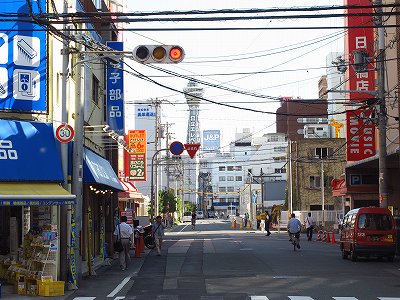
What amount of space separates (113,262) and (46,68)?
39.4ft

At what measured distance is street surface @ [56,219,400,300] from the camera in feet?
50.6

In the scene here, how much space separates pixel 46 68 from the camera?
16828mm

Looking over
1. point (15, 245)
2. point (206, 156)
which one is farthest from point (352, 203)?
point (206, 156)

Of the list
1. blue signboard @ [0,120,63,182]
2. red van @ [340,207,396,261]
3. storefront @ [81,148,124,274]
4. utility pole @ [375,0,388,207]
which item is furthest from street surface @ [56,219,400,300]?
utility pole @ [375,0,388,207]

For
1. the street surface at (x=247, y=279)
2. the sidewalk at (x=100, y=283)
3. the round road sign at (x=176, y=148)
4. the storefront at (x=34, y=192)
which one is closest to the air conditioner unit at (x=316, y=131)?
the round road sign at (x=176, y=148)

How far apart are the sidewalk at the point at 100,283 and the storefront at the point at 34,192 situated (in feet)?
1.06

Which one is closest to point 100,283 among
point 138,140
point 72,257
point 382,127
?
point 72,257

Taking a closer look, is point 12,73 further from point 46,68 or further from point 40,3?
point 40,3

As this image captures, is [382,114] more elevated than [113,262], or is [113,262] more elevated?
[382,114]

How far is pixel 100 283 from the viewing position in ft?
60.5

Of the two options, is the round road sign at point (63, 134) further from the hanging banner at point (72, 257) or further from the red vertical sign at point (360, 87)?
the red vertical sign at point (360, 87)

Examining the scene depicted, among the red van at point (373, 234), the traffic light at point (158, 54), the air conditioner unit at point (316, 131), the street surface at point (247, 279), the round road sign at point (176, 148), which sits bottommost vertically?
the street surface at point (247, 279)

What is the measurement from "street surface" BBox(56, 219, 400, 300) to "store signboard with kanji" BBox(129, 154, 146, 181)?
68.7 ft

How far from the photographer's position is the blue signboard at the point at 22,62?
16.0 m
